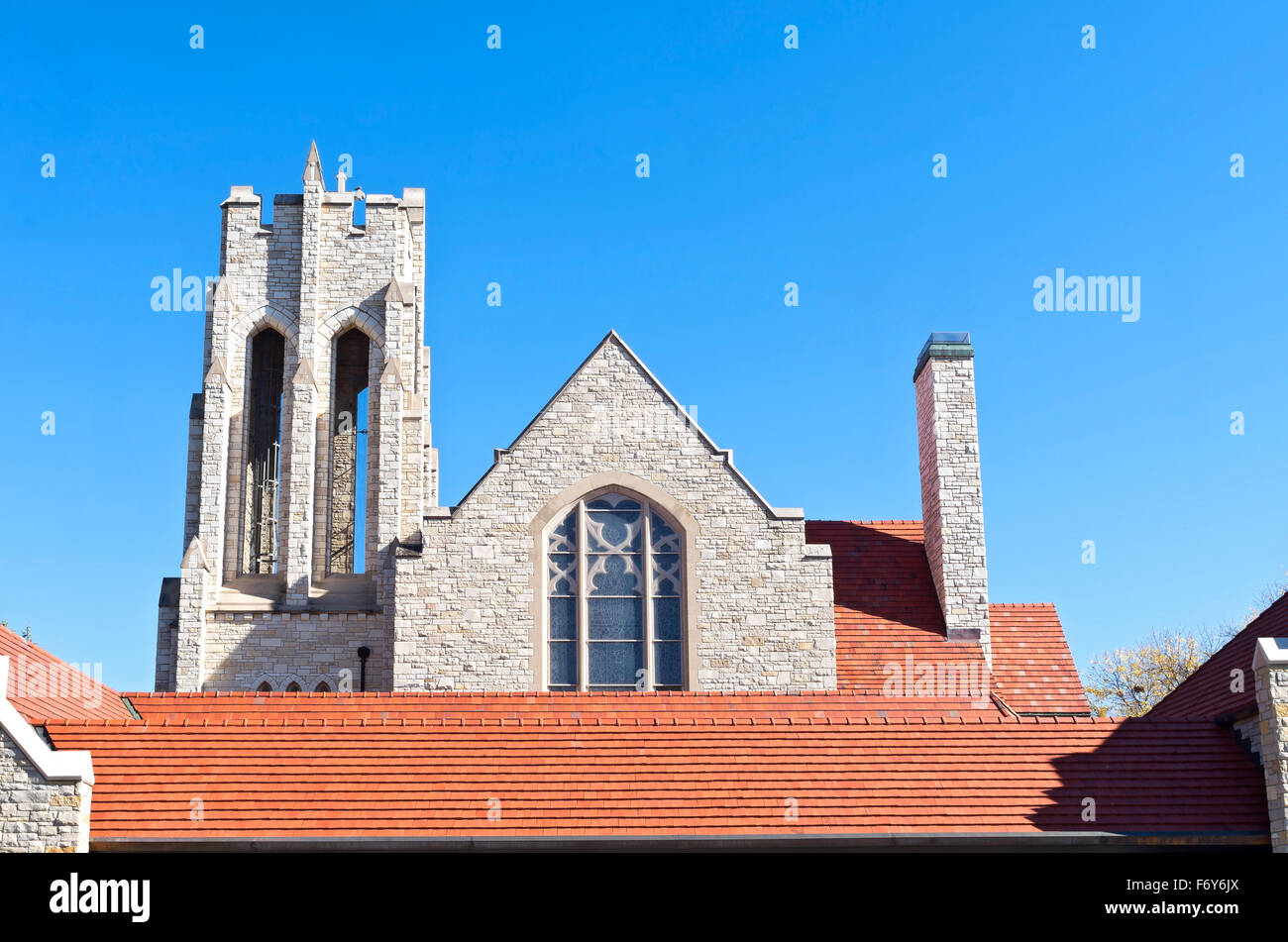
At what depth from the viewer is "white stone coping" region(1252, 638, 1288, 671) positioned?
1581 cm

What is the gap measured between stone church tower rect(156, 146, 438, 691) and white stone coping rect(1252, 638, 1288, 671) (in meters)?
14.7

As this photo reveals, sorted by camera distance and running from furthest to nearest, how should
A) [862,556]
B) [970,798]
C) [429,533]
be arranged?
[862,556] < [429,533] < [970,798]

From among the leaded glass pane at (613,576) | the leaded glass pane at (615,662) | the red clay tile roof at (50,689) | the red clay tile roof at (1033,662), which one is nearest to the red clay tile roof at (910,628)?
the red clay tile roof at (1033,662)

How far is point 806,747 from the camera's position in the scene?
17297 mm

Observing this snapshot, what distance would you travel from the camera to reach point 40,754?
50.4 feet

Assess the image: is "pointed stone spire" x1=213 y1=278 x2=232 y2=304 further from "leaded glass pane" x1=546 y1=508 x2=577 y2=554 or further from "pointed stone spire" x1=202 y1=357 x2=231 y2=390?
"leaded glass pane" x1=546 y1=508 x2=577 y2=554

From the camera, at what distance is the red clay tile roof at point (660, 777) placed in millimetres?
16094

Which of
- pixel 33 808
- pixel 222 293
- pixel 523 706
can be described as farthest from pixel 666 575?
pixel 33 808

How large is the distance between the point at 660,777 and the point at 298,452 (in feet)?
45.6

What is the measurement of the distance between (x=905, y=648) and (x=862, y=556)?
2419mm

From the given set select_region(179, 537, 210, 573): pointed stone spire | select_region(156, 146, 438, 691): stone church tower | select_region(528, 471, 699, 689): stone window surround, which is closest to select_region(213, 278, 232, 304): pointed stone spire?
select_region(156, 146, 438, 691): stone church tower

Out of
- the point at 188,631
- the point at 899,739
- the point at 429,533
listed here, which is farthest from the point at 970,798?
the point at 188,631
